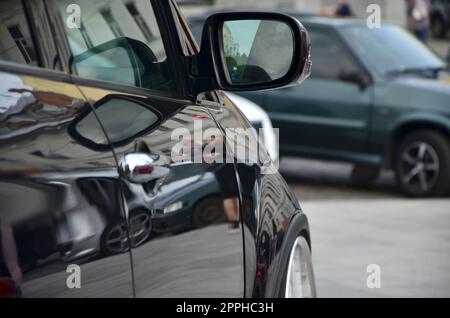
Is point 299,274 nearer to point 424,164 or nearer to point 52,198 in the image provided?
point 52,198

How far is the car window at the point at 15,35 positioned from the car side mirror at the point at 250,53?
0.82 metres

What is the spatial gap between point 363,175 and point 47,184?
950 centimetres

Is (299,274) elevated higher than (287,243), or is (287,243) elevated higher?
(287,243)

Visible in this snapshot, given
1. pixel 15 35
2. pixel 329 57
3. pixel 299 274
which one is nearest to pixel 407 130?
pixel 329 57

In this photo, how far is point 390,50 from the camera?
11.7 metres

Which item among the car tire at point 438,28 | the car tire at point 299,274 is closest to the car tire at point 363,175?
the car tire at point 299,274

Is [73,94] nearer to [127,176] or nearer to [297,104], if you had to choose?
[127,176]

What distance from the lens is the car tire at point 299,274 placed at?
3.69 metres

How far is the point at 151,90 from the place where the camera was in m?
3.13

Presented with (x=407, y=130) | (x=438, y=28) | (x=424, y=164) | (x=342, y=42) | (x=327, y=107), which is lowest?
(x=438, y=28)

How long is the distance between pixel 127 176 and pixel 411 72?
29.7 feet

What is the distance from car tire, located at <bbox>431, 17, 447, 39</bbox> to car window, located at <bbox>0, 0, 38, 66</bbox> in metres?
30.5

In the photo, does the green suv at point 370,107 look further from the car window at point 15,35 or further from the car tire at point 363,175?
the car window at point 15,35
